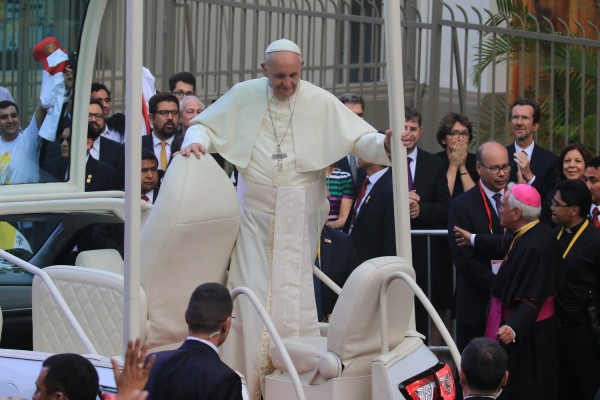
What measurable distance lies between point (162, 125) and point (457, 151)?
2122 millimetres

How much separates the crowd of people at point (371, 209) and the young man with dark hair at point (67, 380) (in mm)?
1664

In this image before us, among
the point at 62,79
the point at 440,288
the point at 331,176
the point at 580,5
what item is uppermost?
the point at 580,5

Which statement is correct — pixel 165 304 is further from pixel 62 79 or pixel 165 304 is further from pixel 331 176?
pixel 331 176

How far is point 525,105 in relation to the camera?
31.6 ft

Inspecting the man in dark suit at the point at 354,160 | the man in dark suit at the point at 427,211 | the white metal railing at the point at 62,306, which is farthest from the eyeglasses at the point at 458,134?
the white metal railing at the point at 62,306

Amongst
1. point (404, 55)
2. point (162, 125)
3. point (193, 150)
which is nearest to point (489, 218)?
point (162, 125)

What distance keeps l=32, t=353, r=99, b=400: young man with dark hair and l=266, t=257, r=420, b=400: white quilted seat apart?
1621mm

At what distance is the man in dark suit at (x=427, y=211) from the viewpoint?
927cm

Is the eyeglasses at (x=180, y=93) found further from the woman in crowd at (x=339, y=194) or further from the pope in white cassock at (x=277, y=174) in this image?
the pope in white cassock at (x=277, y=174)

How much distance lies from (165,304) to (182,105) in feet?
11.9

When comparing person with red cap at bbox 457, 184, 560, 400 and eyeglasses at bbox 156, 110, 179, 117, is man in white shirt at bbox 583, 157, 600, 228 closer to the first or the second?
person with red cap at bbox 457, 184, 560, 400

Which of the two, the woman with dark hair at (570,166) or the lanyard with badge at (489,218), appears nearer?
the lanyard with badge at (489,218)

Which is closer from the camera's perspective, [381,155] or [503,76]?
[381,155]

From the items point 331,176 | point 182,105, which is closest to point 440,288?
point 331,176
